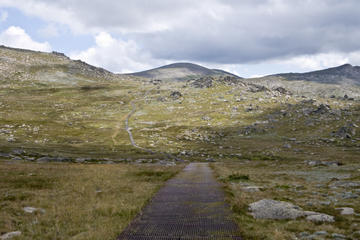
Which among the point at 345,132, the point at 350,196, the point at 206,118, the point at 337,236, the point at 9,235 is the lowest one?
the point at 345,132

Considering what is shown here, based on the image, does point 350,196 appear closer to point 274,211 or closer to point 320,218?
point 320,218

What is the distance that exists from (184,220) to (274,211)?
478cm

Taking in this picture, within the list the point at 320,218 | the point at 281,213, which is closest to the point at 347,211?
the point at 320,218

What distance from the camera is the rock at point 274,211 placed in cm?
1305

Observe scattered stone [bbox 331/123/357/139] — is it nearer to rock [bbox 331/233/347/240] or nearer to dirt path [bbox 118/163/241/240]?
dirt path [bbox 118/163/241/240]

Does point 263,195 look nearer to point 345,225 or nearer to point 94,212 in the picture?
point 345,225

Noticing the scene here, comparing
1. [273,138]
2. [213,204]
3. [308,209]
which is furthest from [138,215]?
[273,138]

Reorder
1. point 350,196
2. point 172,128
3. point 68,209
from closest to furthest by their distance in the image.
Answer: point 68,209, point 350,196, point 172,128

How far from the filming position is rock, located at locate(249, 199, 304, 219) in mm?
13055

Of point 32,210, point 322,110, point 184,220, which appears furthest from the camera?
point 322,110

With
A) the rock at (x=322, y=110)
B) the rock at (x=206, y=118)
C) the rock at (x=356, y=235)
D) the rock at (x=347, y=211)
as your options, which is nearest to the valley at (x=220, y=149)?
the rock at (x=356, y=235)

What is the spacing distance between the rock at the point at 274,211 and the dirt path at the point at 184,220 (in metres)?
1.52

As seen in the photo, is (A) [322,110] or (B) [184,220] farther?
(A) [322,110]

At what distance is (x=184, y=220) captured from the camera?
12.8m
